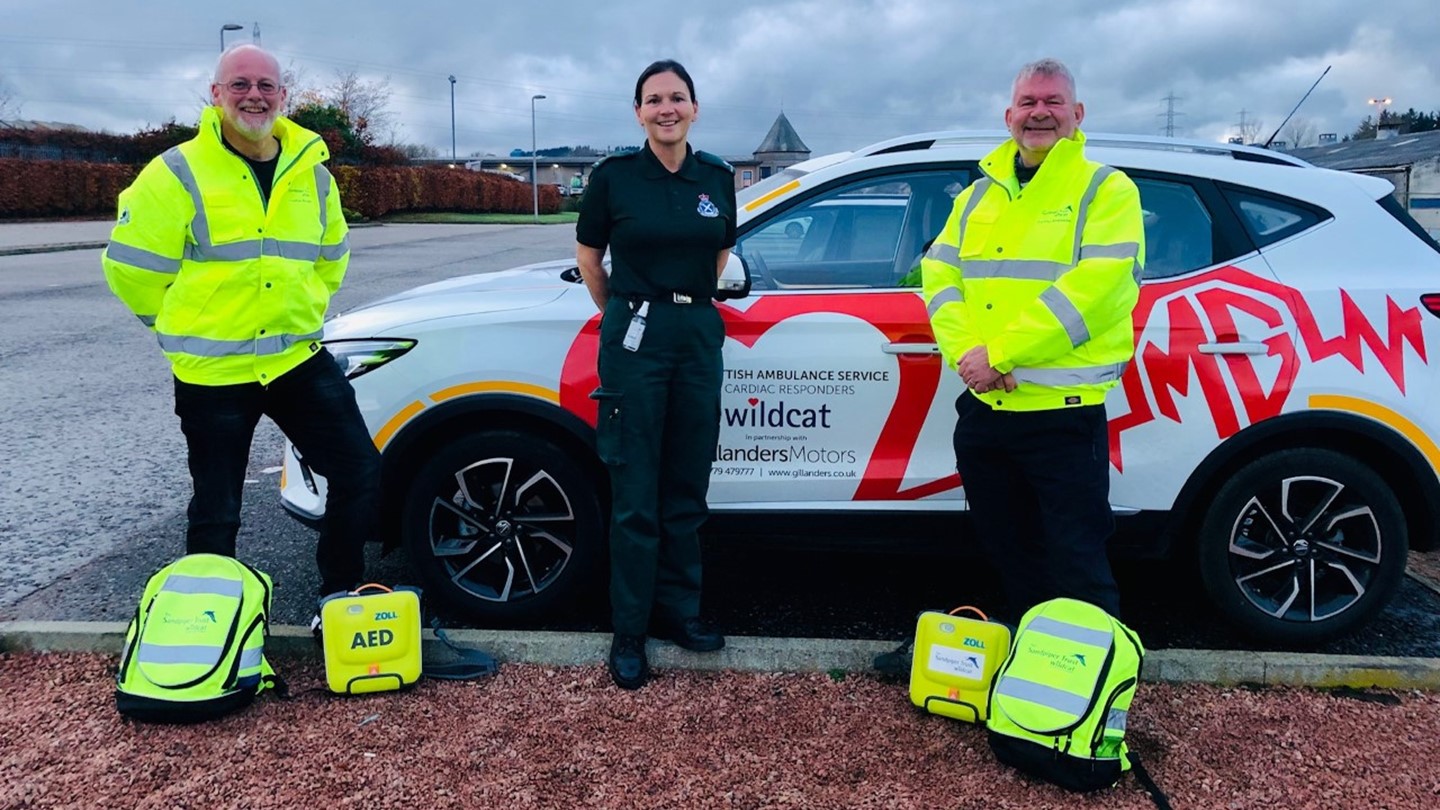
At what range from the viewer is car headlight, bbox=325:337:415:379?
394 cm

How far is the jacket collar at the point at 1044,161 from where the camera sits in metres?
3.18

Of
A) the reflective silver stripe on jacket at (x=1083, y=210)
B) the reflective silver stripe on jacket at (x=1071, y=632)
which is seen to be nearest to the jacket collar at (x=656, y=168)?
the reflective silver stripe on jacket at (x=1083, y=210)

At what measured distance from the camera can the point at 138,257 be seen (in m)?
3.22

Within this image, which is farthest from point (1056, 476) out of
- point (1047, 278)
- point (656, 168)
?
point (656, 168)

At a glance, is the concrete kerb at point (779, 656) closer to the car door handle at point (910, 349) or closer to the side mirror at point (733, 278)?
the car door handle at point (910, 349)

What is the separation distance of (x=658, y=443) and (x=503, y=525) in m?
0.73

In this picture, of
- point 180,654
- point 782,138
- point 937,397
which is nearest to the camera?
point 180,654

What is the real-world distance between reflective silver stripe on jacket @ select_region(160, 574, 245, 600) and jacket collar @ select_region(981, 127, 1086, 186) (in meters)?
2.62

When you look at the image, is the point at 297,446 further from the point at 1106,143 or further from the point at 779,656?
the point at 1106,143

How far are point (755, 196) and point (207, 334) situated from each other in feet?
6.29

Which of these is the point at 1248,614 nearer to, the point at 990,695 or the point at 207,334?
the point at 990,695

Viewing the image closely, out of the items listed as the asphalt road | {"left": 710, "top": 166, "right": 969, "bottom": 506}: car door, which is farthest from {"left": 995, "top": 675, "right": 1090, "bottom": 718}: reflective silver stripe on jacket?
the asphalt road

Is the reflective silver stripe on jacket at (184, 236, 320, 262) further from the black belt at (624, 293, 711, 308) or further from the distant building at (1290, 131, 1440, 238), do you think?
the distant building at (1290, 131, 1440, 238)

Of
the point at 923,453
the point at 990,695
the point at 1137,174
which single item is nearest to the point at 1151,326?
the point at 1137,174
